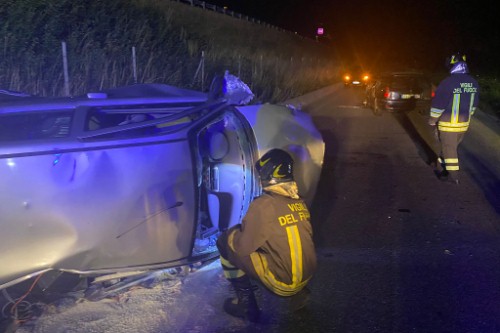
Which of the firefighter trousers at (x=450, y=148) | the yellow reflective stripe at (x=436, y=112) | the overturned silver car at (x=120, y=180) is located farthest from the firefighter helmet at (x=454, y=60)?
the overturned silver car at (x=120, y=180)

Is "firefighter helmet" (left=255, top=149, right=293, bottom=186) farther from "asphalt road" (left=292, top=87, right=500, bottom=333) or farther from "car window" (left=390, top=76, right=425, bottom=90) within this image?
"car window" (left=390, top=76, right=425, bottom=90)

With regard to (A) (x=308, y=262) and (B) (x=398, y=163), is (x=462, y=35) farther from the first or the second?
(A) (x=308, y=262)

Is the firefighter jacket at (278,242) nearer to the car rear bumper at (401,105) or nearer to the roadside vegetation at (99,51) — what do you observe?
the roadside vegetation at (99,51)

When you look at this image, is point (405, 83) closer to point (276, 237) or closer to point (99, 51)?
point (99, 51)

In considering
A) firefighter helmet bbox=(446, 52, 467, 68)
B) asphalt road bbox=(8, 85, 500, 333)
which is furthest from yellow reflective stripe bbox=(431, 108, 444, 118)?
asphalt road bbox=(8, 85, 500, 333)

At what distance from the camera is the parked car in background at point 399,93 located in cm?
1530

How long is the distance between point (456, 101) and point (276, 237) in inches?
195

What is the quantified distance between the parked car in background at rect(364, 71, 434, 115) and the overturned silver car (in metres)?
11.9

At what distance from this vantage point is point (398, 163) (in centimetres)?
849

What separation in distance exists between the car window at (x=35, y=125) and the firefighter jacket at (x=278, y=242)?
4.50 ft

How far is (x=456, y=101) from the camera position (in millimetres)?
6969

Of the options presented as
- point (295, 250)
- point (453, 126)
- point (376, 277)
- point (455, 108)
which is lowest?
point (376, 277)

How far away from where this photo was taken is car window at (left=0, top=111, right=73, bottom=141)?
3389 mm

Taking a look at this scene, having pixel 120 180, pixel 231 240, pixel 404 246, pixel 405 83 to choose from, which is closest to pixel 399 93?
pixel 405 83
